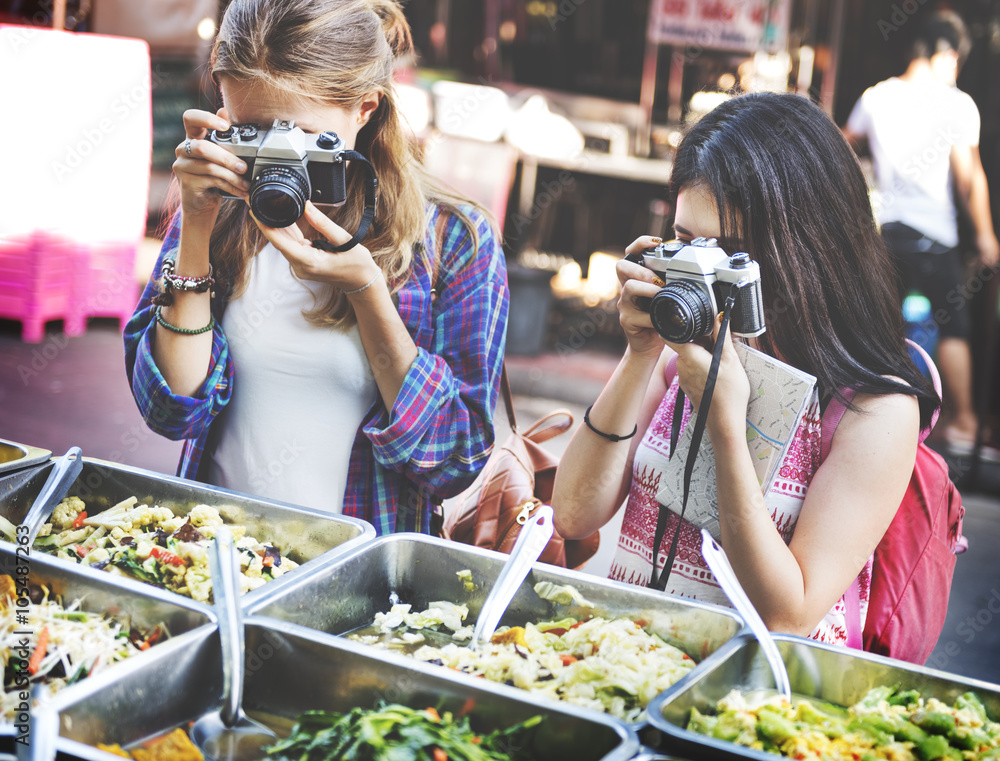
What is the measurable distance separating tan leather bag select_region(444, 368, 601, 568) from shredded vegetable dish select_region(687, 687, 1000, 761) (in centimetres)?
75

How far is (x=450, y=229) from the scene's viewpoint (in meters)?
1.91

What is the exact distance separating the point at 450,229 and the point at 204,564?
2.66ft

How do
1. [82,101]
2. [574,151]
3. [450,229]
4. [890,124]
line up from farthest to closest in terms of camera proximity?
[574,151]
[82,101]
[890,124]
[450,229]

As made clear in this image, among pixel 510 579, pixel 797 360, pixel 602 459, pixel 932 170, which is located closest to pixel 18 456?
pixel 510 579

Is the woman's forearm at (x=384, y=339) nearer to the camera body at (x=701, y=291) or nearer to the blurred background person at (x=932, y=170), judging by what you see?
the camera body at (x=701, y=291)

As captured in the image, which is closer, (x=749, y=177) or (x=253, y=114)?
(x=749, y=177)

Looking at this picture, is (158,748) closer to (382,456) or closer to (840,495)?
(382,456)

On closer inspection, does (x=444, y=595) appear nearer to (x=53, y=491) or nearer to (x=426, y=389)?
(x=426, y=389)

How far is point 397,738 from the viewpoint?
3.67 ft

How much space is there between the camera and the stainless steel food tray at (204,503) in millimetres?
1671

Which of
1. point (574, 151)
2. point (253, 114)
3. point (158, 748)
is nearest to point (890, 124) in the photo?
point (574, 151)

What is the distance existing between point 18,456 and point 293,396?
1.79ft

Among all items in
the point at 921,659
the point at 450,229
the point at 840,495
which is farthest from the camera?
the point at 450,229

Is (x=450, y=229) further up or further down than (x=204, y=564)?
further up
